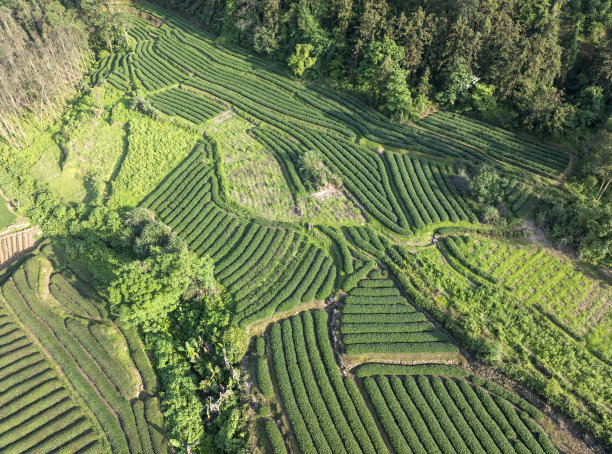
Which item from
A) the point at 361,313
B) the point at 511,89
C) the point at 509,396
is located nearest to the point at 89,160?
the point at 361,313

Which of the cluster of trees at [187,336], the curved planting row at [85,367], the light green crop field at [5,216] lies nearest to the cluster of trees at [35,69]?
the light green crop field at [5,216]

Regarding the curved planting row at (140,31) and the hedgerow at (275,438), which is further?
the curved planting row at (140,31)

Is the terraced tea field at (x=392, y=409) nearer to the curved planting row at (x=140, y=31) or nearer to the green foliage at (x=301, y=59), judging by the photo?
the green foliage at (x=301, y=59)

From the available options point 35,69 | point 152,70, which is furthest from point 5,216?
point 152,70

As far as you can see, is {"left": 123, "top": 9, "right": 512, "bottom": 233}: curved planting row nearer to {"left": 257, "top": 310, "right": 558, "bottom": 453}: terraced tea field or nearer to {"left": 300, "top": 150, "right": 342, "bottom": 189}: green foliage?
{"left": 300, "top": 150, "right": 342, "bottom": 189}: green foliage

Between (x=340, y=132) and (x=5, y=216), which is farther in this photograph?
(x=340, y=132)

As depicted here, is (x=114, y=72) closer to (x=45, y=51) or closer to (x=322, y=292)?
(x=45, y=51)
